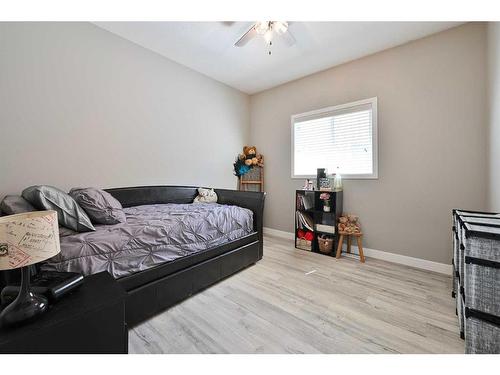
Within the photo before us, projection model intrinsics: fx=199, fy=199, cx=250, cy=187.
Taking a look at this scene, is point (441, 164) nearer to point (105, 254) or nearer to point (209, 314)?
point (209, 314)

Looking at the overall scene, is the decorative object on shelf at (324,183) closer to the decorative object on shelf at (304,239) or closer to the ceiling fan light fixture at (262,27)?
the decorative object on shelf at (304,239)

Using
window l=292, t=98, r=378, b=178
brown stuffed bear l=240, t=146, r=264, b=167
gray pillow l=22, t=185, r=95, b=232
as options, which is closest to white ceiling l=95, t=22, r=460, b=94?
window l=292, t=98, r=378, b=178

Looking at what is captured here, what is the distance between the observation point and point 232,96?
3.62m

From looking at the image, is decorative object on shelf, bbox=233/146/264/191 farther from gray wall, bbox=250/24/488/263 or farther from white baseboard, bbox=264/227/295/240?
gray wall, bbox=250/24/488/263

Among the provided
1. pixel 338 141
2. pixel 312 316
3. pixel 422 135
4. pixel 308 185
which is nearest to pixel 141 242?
pixel 312 316

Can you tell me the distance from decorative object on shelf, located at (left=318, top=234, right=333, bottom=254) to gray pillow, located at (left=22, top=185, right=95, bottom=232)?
8.16 ft

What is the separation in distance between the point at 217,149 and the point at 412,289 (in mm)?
3039

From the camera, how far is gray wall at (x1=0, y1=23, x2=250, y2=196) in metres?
1.71

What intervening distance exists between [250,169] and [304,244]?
163 cm

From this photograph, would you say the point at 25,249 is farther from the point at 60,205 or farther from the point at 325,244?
A: the point at 325,244

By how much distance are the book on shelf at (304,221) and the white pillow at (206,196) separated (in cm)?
126

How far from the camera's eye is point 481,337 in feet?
3.13

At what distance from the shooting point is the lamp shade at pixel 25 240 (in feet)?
2.19

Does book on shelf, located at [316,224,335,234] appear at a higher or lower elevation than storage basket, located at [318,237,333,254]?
higher
